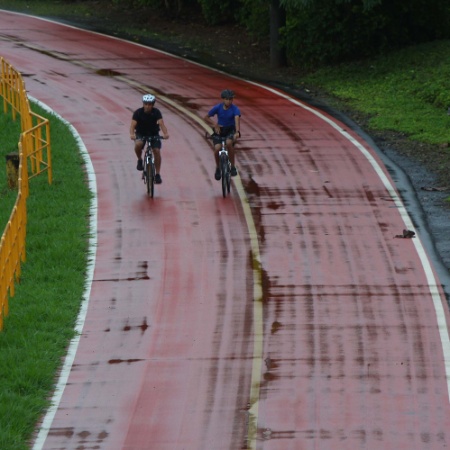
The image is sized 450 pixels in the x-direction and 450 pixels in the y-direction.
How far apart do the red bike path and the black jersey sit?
4.76 ft

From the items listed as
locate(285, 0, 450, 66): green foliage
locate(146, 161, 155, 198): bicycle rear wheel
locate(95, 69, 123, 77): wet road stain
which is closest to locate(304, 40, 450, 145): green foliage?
locate(285, 0, 450, 66): green foliage

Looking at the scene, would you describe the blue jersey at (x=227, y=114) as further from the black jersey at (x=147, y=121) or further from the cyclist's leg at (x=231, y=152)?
the black jersey at (x=147, y=121)

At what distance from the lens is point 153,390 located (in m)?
13.7

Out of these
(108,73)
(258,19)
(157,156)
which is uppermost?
(258,19)

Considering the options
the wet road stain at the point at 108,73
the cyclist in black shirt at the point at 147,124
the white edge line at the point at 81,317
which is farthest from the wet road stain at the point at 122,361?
the wet road stain at the point at 108,73

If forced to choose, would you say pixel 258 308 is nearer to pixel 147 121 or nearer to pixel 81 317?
pixel 81 317

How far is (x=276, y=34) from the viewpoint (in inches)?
1401

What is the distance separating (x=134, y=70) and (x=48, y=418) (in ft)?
76.1

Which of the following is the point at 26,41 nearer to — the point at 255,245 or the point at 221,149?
the point at 221,149

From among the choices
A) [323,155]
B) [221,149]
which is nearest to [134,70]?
[323,155]

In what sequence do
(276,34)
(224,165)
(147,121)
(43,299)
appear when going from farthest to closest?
1. (276,34)
2. (224,165)
3. (147,121)
4. (43,299)

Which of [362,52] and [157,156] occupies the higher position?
[362,52]

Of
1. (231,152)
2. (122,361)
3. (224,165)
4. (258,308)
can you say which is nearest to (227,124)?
(231,152)

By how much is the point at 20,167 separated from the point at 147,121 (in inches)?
101
